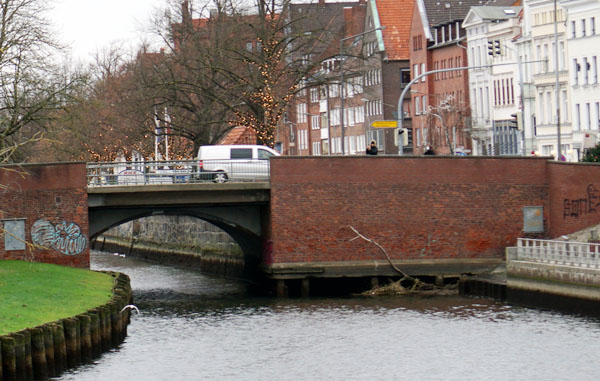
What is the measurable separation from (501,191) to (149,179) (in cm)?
1414

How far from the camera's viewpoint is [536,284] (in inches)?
1857

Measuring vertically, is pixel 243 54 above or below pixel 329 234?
above

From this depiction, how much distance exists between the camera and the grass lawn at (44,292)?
34.4m

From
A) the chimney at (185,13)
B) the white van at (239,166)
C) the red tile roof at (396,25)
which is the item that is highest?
the red tile roof at (396,25)

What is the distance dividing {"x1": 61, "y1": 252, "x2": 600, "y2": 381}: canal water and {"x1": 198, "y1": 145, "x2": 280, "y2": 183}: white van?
494cm

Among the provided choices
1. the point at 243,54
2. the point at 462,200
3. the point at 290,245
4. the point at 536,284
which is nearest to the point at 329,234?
the point at 290,245

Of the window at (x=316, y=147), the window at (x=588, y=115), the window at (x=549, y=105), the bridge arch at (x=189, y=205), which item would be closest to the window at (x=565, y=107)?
the window at (x=549, y=105)

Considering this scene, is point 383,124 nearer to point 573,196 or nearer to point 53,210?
point 573,196

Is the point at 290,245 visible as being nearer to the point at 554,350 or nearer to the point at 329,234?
the point at 329,234

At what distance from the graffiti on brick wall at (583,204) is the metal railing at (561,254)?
2428 millimetres

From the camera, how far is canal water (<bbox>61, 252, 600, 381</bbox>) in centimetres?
3444

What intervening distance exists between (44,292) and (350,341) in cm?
911

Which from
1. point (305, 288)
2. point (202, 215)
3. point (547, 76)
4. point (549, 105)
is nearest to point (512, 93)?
point (549, 105)

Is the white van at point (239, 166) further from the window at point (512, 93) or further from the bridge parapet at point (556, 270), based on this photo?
the window at point (512, 93)
